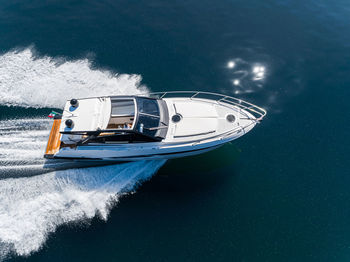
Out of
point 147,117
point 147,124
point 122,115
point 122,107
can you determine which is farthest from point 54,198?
point 147,117

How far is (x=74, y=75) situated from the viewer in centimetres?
1766

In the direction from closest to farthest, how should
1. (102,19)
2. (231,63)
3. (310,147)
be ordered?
(310,147), (231,63), (102,19)

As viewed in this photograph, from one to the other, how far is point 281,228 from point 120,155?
945 cm

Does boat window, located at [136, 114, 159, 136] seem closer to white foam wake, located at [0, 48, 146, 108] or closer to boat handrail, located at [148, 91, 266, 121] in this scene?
boat handrail, located at [148, 91, 266, 121]

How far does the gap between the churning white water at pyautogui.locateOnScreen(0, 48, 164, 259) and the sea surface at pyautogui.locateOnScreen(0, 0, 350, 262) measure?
2.6 inches

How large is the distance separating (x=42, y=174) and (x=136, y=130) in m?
6.18

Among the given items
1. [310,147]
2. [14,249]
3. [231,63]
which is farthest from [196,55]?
[14,249]

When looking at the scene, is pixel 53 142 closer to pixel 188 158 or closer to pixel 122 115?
pixel 122 115

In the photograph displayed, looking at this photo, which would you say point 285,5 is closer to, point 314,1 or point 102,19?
point 314,1

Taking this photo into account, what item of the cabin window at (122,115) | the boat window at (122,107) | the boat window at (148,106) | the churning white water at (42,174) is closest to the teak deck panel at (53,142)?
the churning white water at (42,174)

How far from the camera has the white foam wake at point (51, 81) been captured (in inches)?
643

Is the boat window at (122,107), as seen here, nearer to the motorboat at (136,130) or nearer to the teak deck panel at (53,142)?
the motorboat at (136,130)

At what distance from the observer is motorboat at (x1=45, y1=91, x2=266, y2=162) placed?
12.6 meters

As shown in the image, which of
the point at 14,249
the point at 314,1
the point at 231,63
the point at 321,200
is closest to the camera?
the point at 14,249
